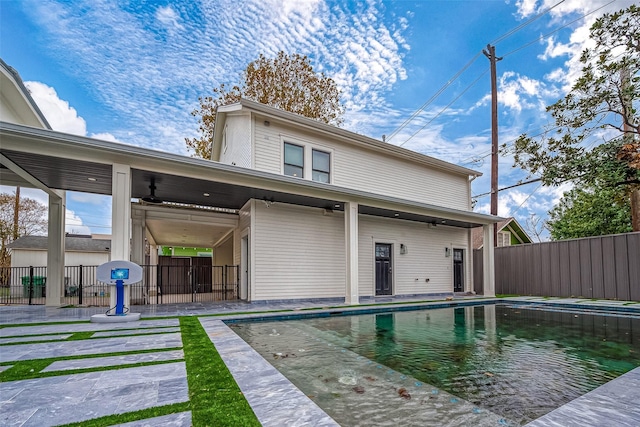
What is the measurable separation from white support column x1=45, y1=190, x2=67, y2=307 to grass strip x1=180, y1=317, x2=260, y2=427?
695 cm

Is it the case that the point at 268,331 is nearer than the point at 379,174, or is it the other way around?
the point at 268,331

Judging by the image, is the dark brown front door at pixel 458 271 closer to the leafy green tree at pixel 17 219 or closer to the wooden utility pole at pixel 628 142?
the wooden utility pole at pixel 628 142

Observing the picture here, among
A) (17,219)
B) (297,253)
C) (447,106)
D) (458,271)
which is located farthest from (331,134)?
(17,219)

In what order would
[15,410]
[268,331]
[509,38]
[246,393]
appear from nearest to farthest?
[15,410] < [246,393] < [268,331] < [509,38]

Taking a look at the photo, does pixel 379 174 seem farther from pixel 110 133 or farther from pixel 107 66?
pixel 110 133

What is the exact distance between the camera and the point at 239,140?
390 inches

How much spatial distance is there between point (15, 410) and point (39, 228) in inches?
1035

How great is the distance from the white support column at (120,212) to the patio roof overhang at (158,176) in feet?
0.82

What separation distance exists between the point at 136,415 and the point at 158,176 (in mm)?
5965

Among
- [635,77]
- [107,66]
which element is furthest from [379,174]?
[107,66]

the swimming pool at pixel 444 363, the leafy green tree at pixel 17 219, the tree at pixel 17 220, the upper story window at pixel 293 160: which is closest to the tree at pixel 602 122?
the swimming pool at pixel 444 363

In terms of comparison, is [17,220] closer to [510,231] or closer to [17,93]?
[17,93]

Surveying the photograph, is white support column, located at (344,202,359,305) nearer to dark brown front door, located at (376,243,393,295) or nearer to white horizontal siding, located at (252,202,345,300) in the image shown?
white horizontal siding, located at (252,202,345,300)

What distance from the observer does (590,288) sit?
35.3ft
